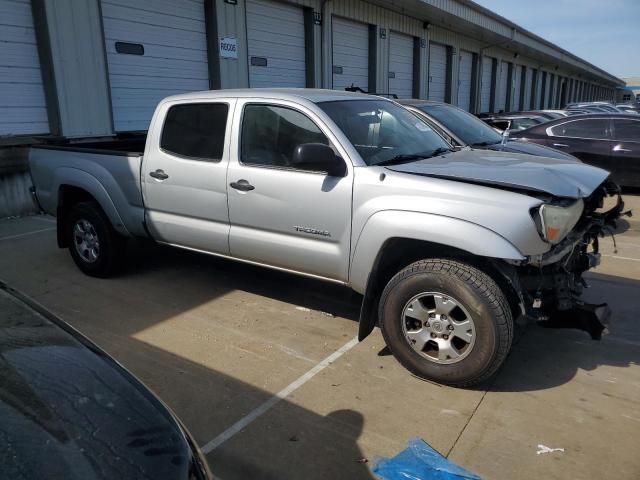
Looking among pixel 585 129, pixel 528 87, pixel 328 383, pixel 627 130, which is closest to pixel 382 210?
pixel 328 383

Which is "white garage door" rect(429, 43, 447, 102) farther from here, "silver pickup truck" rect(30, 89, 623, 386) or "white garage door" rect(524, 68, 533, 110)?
"silver pickup truck" rect(30, 89, 623, 386)

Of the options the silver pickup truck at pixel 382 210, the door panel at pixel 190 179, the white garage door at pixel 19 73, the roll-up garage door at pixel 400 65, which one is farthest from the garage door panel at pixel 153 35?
the roll-up garage door at pixel 400 65

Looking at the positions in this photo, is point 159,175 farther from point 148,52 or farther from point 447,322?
point 148,52

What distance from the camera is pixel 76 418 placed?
1.72 meters

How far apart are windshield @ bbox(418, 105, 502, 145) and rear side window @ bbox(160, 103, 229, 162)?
3.72 metres

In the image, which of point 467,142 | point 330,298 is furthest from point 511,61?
point 330,298

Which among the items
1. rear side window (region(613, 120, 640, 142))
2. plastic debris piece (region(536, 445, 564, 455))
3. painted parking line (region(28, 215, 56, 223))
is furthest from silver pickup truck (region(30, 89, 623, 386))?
rear side window (region(613, 120, 640, 142))

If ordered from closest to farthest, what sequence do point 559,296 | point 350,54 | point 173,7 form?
point 559,296
point 173,7
point 350,54

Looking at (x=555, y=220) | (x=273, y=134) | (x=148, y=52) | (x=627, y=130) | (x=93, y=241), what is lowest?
(x=93, y=241)

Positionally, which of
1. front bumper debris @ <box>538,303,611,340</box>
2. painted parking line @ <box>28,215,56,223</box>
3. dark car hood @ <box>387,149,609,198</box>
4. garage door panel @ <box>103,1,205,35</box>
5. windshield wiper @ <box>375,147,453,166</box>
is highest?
garage door panel @ <box>103,1,205,35</box>

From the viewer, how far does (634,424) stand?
3090 millimetres

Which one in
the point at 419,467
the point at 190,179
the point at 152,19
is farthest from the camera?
the point at 152,19

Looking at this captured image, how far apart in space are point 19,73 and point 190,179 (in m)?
6.40

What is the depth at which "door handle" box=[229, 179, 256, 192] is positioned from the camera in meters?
4.21
